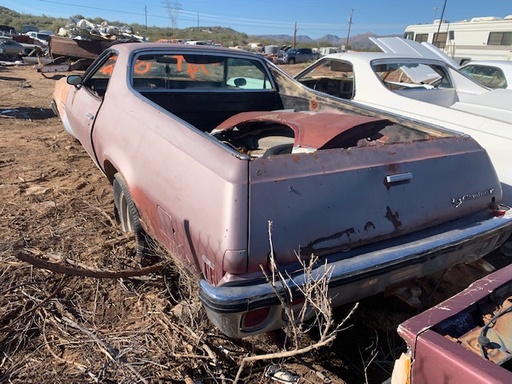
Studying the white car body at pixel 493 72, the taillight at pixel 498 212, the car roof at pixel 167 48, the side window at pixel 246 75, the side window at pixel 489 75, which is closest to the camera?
the taillight at pixel 498 212

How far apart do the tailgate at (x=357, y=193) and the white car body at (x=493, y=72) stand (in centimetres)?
545

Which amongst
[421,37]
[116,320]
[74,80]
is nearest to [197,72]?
[74,80]

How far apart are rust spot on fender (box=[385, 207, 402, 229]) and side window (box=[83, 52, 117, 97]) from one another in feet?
9.75

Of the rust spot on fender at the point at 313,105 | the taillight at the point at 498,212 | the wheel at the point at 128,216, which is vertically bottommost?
the wheel at the point at 128,216

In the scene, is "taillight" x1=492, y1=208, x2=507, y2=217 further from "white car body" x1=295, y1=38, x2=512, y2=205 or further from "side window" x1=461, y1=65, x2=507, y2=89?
"side window" x1=461, y1=65, x2=507, y2=89

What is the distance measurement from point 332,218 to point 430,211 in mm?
713

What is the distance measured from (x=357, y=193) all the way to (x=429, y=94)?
14.4 ft

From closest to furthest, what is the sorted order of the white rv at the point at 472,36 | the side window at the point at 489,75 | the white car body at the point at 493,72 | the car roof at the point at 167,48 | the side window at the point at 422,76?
the car roof at the point at 167,48 < the side window at the point at 422,76 < the white car body at the point at 493,72 < the side window at the point at 489,75 < the white rv at the point at 472,36

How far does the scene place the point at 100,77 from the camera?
4586mm

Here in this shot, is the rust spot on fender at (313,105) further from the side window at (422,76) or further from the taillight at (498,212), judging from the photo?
the side window at (422,76)

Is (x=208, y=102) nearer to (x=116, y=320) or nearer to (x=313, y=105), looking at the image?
(x=313, y=105)

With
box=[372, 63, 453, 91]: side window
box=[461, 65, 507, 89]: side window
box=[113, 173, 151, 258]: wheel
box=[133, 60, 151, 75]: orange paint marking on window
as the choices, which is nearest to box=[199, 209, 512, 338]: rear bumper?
box=[113, 173, 151, 258]: wheel

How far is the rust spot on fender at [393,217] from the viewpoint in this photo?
87.4 inches

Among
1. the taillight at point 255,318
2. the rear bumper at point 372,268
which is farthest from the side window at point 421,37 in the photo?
the taillight at point 255,318
